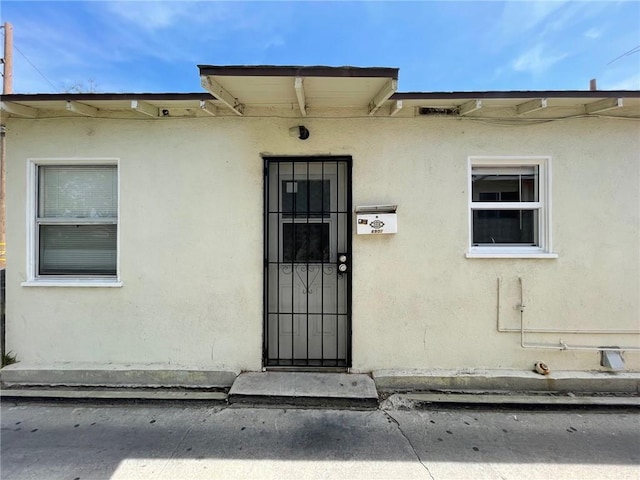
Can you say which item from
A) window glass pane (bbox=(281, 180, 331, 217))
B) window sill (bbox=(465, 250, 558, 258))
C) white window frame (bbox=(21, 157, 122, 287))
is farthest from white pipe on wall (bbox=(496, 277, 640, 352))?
white window frame (bbox=(21, 157, 122, 287))

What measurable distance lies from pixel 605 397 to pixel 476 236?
2.07 m

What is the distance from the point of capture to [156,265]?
3.71 m

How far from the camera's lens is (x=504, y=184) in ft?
12.3

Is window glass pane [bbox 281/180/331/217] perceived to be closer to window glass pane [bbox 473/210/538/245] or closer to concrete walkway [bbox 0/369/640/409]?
window glass pane [bbox 473/210/538/245]

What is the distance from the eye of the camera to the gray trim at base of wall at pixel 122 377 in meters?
3.57

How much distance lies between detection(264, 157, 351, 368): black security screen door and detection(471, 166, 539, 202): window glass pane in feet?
5.03

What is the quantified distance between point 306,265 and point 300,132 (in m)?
1.52

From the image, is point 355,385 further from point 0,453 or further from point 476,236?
point 0,453

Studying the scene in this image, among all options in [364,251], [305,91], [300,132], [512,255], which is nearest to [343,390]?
[364,251]

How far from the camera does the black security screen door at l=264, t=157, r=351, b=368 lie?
3.82m

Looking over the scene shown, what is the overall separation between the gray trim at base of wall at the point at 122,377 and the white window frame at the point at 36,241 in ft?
3.13

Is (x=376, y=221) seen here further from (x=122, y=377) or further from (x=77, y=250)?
(x=77, y=250)

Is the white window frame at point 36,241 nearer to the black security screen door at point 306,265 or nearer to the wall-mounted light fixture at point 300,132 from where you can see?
the black security screen door at point 306,265

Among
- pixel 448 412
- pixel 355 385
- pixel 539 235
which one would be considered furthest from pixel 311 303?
pixel 539 235
